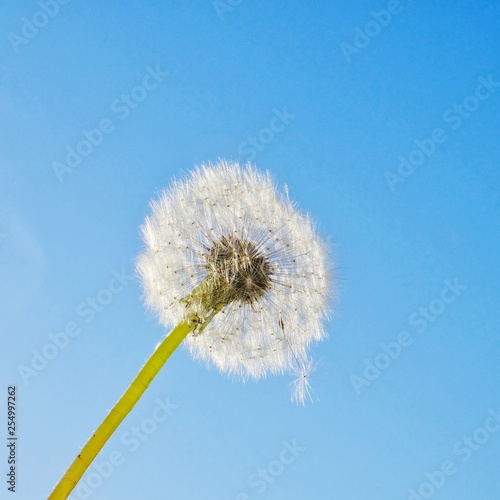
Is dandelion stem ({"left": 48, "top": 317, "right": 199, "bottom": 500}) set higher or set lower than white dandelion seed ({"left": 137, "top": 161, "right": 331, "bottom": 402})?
lower

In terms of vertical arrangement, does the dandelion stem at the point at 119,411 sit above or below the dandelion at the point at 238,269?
below

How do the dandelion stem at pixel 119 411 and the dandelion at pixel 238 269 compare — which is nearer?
the dandelion stem at pixel 119 411

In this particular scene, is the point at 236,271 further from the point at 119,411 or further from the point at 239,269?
the point at 119,411

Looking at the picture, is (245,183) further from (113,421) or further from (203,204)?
(113,421)

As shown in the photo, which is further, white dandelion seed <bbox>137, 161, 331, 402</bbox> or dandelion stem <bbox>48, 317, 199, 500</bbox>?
white dandelion seed <bbox>137, 161, 331, 402</bbox>

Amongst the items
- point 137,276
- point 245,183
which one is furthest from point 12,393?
point 245,183
